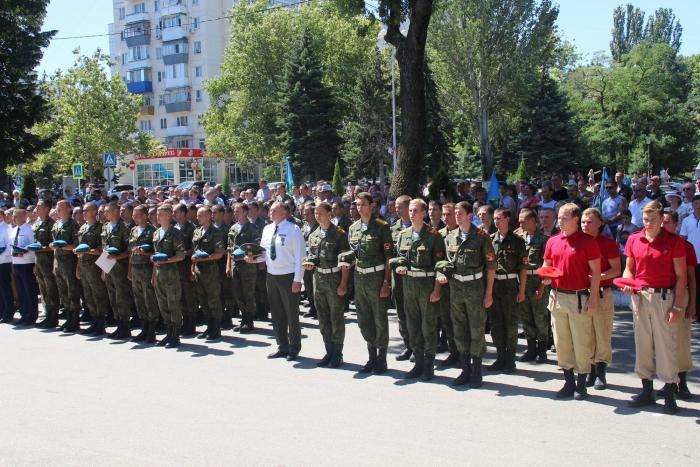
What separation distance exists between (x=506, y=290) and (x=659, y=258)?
6.85 feet

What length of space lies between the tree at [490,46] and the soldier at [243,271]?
32.8 metres

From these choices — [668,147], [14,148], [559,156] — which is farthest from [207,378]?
[668,147]

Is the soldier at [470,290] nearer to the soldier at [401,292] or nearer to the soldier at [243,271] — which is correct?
the soldier at [401,292]

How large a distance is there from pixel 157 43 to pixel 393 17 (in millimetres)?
67441

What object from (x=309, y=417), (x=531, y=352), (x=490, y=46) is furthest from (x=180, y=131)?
(x=309, y=417)

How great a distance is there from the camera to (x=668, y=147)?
170 feet

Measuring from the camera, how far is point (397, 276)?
877cm

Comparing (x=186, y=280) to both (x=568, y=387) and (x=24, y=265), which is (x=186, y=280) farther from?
(x=568, y=387)

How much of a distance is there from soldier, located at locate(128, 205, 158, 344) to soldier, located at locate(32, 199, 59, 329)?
223 centimetres

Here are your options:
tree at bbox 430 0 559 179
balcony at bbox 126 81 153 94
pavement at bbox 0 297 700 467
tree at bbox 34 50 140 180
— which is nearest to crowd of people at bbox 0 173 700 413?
pavement at bbox 0 297 700 467

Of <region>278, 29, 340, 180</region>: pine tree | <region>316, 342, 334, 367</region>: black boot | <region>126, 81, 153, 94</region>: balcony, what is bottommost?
<region>316, 342, 334, 367</region>: black boot

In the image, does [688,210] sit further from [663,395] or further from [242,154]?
[242,154]

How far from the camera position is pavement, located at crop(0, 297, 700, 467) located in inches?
211

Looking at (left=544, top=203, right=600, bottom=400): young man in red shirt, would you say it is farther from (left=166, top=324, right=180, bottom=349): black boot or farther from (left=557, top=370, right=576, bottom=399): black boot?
(left=166, top=324, right=180, bottom=349): black boot
